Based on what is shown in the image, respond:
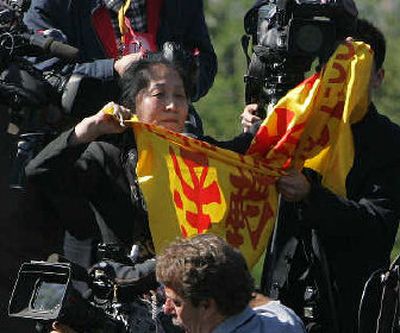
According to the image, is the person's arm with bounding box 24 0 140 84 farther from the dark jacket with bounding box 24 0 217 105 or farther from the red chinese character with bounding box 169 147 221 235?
the red chinese character with bounding box 169 147 221 235

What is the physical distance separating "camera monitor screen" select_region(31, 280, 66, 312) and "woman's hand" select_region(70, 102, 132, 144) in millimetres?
627

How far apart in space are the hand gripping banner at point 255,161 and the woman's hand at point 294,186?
0.04 meters

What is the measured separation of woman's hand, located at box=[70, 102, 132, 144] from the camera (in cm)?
704

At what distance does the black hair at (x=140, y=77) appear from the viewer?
7.38 metres

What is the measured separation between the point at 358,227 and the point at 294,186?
0.31m

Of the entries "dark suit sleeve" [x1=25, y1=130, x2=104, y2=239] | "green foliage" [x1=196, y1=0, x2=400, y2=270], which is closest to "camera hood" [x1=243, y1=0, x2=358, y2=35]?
"dark suit sleeve" [x1=25, y1=130, x2=104, y2=239]

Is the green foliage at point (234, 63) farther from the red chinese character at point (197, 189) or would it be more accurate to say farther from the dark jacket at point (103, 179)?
the red chinese character at point (197, 189)

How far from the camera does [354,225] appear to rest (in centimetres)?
719

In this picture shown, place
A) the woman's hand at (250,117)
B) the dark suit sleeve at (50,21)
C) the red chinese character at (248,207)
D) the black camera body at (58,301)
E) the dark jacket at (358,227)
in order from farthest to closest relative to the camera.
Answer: the dark suit sleeve at (50,21) → the woman's hand at (250,117) → the dark jacket at (358,227) → the red chinese character at (248,207) → the black camera body at (58,301)

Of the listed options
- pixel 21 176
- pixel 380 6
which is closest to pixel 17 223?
pixel 21 176

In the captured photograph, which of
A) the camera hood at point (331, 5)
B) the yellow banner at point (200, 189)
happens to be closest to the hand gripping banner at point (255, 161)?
the yellow banner at point (200, 189)

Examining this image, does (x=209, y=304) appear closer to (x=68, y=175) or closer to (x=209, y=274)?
(x=209, y=274)

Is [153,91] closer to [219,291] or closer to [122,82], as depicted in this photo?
[122,82]

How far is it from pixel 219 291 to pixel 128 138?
1.26m
